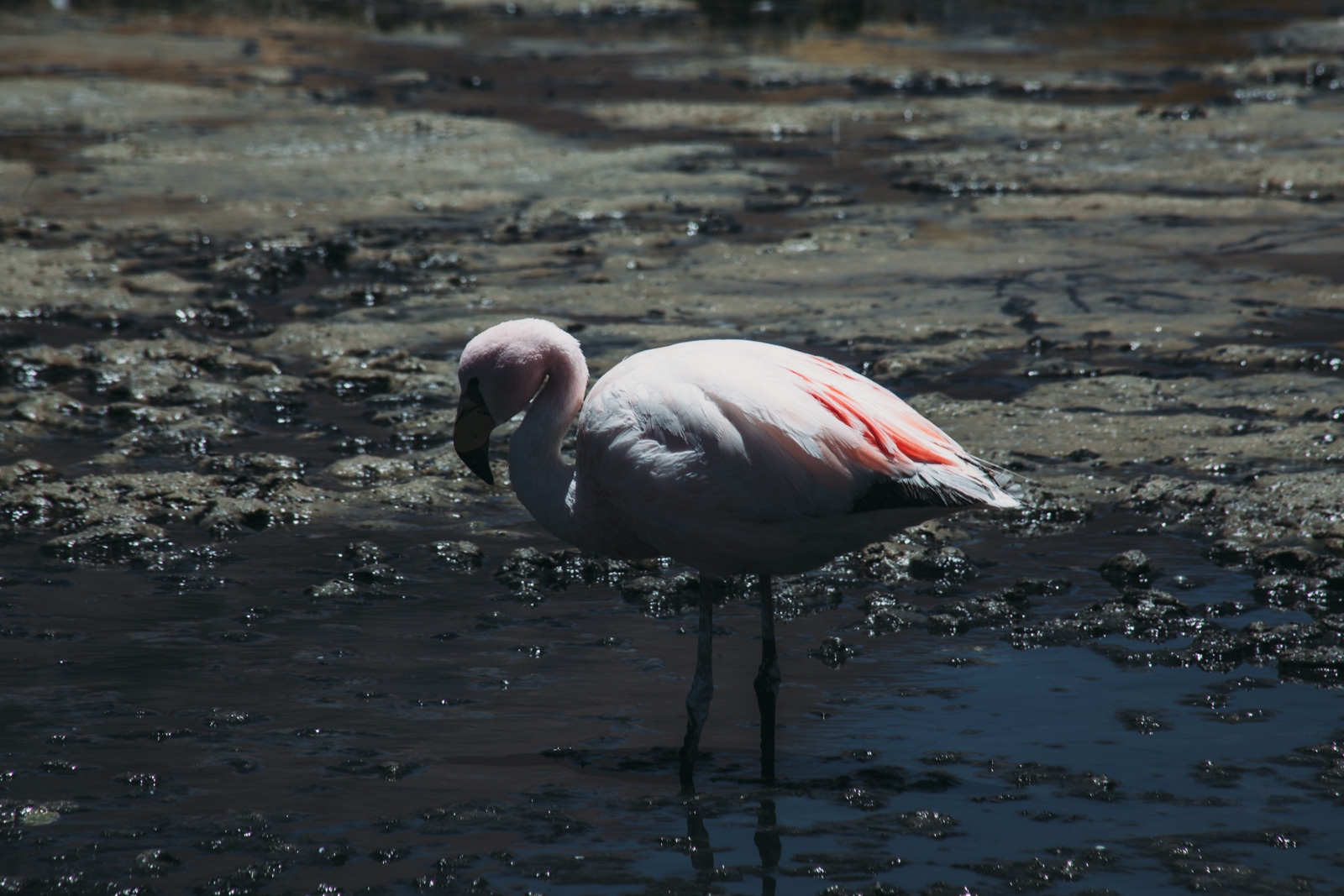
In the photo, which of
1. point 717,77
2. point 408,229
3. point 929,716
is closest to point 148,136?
point 408,229

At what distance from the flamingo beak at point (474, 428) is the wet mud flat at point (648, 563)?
1.83 ft

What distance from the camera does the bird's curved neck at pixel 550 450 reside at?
335cm

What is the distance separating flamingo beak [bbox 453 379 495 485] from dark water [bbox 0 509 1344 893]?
56 centimetres

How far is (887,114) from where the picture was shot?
1174 centimetres

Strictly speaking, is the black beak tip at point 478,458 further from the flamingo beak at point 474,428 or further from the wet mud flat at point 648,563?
the wet mud flat at point 648,563

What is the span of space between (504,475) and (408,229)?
373cm

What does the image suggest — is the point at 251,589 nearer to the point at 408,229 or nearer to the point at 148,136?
the point at 408,229

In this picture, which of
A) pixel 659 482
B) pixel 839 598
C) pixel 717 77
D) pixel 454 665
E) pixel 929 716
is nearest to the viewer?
pixel 659 482

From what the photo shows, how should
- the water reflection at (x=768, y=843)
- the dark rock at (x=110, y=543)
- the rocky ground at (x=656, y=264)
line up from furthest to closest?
the rocky ground at (x=656, y=264) < the dark rock at (x=110, y=543) < the water reflection at (x=768, y=843)

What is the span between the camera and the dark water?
108 inches

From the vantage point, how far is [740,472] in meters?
3.08

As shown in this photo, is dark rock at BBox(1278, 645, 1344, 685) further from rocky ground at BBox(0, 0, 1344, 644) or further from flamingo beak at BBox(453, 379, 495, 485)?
flamingo beak at BBox(453, 379, 495, 485)

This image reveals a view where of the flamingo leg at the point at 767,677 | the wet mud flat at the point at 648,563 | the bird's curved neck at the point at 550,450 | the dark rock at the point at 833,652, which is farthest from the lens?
the dark rock at the point at 833,652

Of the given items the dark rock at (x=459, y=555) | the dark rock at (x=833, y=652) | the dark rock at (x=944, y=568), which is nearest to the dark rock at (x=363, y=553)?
the dark rock at (x=459, y=555)
